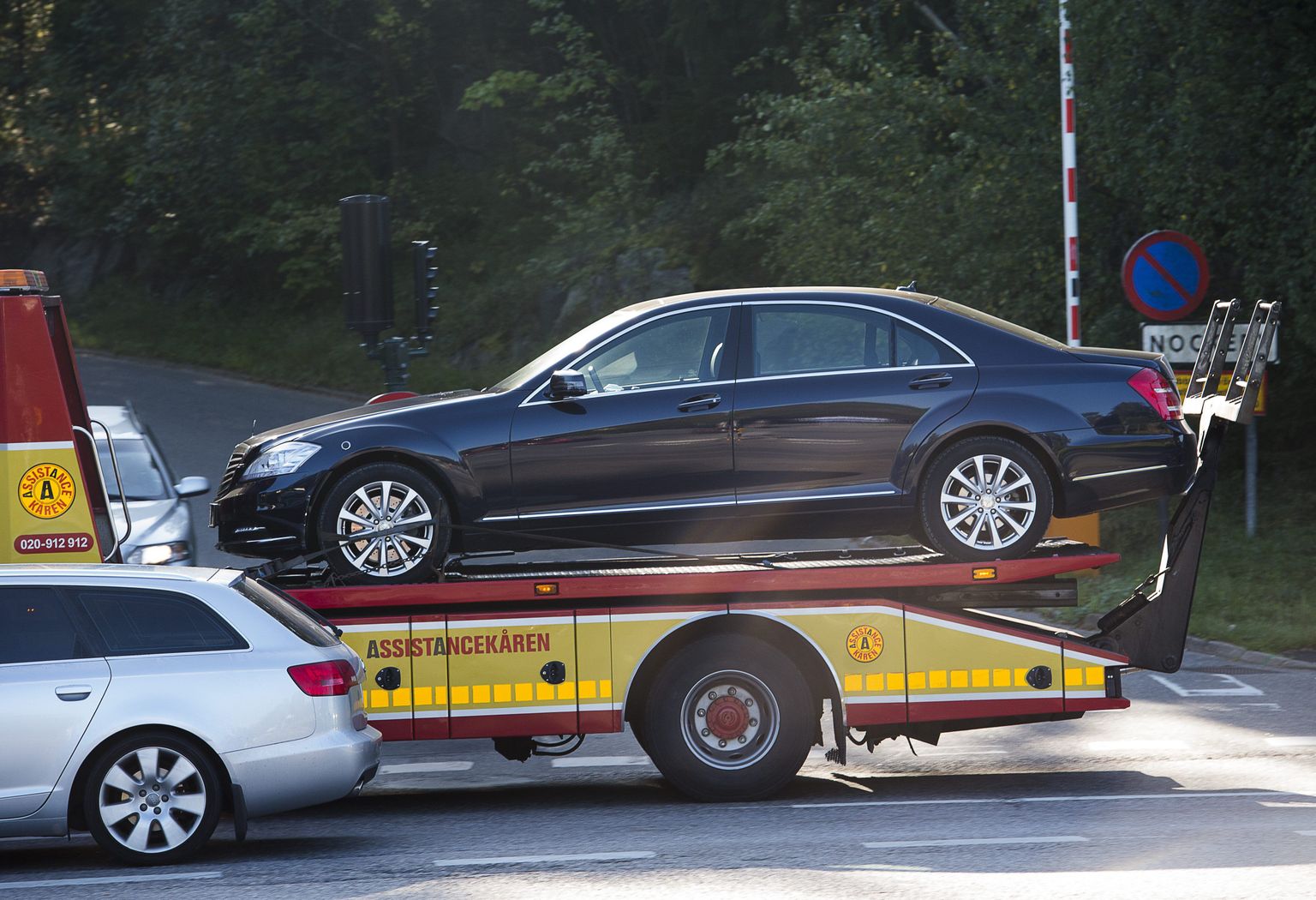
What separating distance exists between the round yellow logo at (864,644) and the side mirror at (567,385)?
1921 mm

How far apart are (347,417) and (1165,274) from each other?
770 centimetres

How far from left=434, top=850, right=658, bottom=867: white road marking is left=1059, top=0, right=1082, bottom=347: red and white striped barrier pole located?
28.1 feet

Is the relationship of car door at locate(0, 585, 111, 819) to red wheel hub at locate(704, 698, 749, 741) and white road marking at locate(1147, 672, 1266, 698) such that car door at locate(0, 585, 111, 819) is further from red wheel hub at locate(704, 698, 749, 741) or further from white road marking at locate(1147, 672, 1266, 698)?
white road marking at locate(1147, 672, 1266, 698)

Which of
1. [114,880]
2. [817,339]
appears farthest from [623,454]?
[114,880]

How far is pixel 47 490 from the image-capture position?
8.80 m

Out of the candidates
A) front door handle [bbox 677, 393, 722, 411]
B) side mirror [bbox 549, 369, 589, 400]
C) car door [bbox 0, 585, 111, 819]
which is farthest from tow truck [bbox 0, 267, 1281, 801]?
car door [bbox 0, 585, 111, 819]

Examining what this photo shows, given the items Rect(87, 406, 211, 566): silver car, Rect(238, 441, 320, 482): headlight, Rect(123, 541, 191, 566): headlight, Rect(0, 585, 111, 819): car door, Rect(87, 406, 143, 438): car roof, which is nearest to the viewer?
Rect(0, 585, 111, 819): car door

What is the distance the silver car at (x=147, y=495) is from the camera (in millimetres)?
12766

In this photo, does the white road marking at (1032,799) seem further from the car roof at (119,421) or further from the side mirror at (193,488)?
the car roof at (119,421)

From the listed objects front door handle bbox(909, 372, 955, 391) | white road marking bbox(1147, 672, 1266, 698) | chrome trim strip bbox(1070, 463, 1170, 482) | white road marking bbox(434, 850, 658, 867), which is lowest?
white road marking bbox(1147, 672, 1266, 698)

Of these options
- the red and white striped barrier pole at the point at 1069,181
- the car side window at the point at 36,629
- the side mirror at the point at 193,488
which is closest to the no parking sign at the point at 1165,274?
the red and white striped barrier pole at the point at 1069,181

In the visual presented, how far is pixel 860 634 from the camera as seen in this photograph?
8914 millimetres

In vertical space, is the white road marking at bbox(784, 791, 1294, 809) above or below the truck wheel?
below

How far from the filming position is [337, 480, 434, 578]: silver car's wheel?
343 inches
